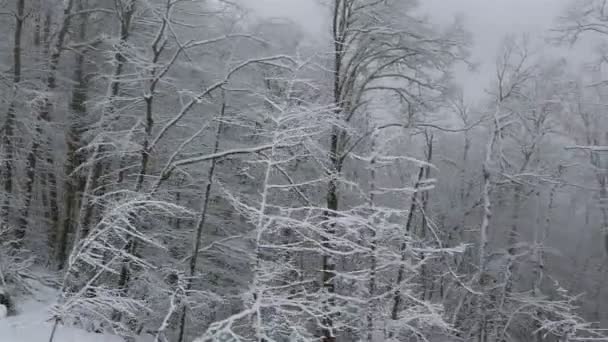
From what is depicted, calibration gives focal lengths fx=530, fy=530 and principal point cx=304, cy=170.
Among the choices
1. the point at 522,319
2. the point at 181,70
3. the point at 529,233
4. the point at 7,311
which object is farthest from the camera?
the point at 529,233

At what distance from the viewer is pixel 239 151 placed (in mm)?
10188

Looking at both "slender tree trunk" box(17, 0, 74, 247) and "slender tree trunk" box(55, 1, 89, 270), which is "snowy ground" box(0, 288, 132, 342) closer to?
"slender tree trunk" box(17, 0, 74, 247)

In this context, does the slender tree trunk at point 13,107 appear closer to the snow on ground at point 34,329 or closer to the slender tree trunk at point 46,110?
the slender tree trunk at point 46,110

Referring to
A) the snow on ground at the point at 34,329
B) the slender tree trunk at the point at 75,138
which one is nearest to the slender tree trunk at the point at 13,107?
the slender tree trunk at the point at 75,138

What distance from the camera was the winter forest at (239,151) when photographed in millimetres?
8859

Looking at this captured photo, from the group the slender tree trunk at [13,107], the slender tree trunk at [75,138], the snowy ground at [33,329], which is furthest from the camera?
the slender tree trunk at [75,138]

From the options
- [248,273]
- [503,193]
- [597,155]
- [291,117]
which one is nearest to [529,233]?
[503,193]

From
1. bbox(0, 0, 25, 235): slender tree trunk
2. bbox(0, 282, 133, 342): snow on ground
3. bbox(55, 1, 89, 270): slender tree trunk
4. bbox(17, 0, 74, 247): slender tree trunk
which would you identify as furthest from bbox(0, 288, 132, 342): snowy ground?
bbox(55, 1, 89, 270): slender tree trunk

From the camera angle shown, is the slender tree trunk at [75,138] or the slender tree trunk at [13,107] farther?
the slender tree trunk at [75,138]

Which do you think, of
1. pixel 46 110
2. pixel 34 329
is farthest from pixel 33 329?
pixel 46 110

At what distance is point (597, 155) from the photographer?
18328 millimetres

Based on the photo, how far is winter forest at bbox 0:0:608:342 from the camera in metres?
8.86

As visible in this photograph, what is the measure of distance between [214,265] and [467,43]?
29.7 ft

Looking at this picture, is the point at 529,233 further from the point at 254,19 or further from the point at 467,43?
the point at 254,19
